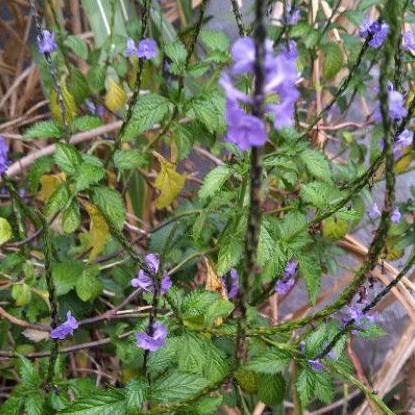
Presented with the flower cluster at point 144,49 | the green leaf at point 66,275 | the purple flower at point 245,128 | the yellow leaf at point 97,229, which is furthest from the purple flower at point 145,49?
the purple flower at point 245,128

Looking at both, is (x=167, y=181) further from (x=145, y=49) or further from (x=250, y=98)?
(x=250, y=98)

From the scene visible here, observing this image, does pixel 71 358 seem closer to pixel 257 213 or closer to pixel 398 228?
pixel 398 228

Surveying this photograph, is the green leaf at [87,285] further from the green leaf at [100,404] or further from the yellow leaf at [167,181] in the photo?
the green leaf at [100,404]

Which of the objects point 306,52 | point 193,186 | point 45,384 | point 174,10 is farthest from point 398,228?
point 174,10

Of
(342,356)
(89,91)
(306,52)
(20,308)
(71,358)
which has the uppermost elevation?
(306,52)

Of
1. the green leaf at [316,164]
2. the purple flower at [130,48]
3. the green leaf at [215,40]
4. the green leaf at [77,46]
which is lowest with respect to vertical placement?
the green leaf at [316,164]

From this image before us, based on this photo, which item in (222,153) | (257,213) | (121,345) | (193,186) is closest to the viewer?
(257,213)

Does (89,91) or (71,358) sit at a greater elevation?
(89,91)
